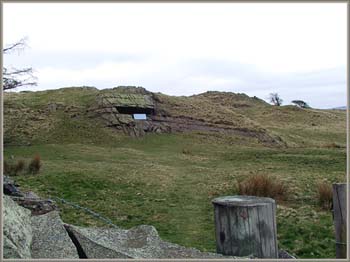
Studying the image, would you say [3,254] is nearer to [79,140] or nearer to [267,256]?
[267,256]

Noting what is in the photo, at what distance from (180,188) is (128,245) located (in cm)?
924

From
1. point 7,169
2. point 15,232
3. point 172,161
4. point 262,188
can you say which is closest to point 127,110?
point 172,161

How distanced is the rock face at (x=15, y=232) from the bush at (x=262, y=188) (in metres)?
7.48

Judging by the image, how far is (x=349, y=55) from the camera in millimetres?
3715

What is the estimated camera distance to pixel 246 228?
11.2ft

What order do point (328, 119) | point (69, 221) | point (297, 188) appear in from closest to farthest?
point (69, 221)
point (297, 188)
point (328, 119)

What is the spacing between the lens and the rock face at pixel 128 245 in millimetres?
3701

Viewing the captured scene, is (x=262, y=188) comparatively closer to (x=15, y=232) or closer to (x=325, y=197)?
(x=325, y=197)

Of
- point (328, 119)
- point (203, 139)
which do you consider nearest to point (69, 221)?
point (203, 139)

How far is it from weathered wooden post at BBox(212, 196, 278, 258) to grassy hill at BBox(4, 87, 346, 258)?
12.0 ft

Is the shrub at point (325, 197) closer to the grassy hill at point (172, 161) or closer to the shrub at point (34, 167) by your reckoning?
the grassy hill at point (172, 161)

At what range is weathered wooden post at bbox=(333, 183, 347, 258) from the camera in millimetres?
3650

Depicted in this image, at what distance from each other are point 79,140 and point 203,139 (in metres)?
8.84

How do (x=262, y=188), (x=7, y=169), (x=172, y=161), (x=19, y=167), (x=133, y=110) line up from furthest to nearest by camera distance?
(x=133, y=110)
(x=172, y=161)
(x=19, y=167)
(x=7, y=169)
(x=262, y=188)
